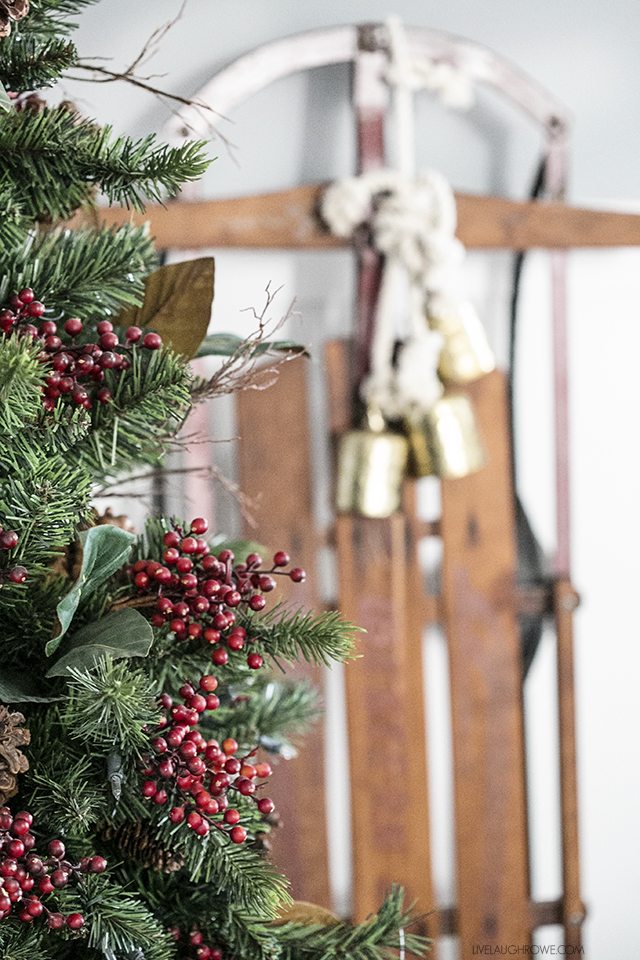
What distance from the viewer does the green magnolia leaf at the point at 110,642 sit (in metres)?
0.37

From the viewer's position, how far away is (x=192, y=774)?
0.39 m

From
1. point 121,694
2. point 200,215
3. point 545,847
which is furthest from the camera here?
point 545,847

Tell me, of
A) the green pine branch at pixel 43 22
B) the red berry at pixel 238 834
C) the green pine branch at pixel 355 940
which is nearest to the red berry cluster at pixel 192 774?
the red berry at pixel 238 834

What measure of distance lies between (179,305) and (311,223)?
2.17ft

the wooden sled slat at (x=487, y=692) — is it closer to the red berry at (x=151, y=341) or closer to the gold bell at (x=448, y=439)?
the gold bell at (x=448, y=439)

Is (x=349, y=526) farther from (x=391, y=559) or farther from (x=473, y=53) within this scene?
(x=473, y=53)

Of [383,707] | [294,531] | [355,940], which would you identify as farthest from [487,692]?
[355,940]

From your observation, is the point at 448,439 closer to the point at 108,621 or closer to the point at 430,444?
the point at 430,444

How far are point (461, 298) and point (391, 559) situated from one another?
316 millimetres

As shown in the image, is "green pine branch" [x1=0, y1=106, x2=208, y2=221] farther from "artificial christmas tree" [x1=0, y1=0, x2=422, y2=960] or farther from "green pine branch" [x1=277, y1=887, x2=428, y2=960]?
"green pine branch" [x1=277, y1=887, x2=428, y2=960]

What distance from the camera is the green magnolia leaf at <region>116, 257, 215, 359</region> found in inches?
17.9

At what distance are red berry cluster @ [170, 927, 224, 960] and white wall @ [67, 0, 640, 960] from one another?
722 mm

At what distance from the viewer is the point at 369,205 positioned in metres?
1.06

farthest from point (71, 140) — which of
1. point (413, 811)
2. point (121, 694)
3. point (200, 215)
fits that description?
point (413, 811)
